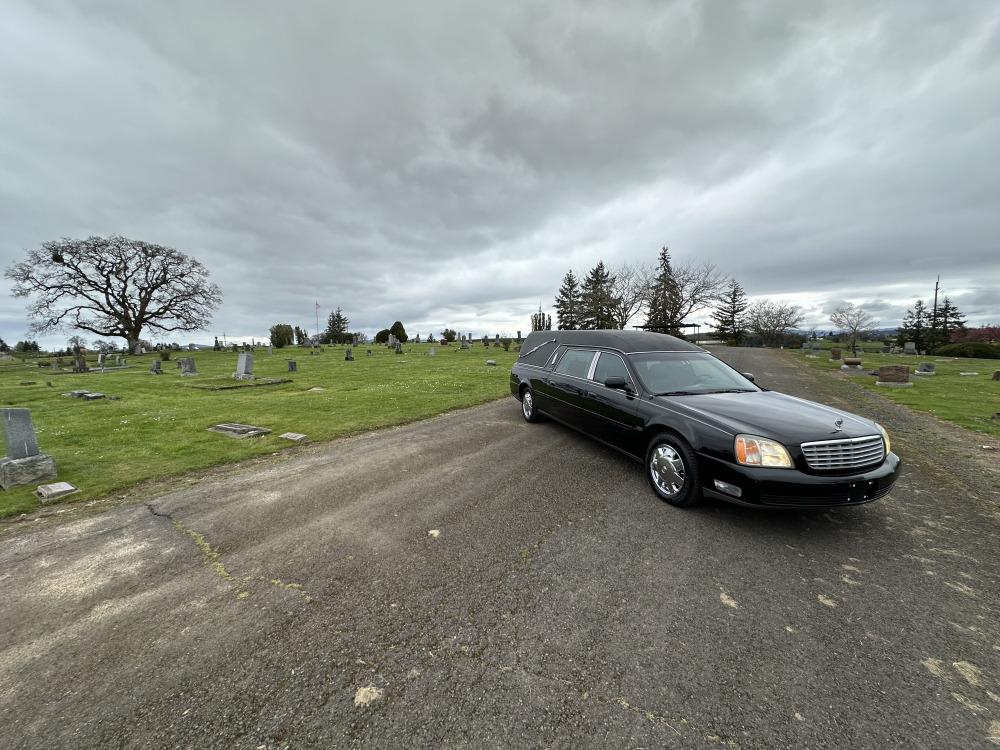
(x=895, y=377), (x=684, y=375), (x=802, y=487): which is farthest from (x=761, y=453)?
(x=895, y=377)

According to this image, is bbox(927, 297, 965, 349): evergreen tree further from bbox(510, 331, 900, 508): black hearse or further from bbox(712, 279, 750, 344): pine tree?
bbox(510, 331, 900, 508): black hearse

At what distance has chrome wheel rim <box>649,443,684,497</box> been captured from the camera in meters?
3.81

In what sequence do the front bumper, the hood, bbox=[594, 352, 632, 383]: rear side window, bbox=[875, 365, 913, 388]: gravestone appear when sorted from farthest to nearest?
bbox=[875, 365, 913, 388]: gravestone < bbox=[594, 352, 632, 383]: rear side window < the hood < the front bumper

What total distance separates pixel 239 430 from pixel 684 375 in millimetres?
7412

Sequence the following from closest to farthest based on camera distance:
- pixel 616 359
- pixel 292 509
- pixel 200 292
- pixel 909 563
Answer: pixel 909 563 < pixel 292 509 < pixel 616 359 < pixel 200 292

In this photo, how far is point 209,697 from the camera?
187 cm

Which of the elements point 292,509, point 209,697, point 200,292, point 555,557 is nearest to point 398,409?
point 292,509

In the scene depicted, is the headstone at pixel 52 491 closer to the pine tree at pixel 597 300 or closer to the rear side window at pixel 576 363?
the rear side window at pixel 576 363

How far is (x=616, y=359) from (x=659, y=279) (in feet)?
152

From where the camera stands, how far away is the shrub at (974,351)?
30.4 metres

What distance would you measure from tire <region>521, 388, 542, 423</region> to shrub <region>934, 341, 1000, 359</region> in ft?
144

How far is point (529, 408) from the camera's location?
7383 mm

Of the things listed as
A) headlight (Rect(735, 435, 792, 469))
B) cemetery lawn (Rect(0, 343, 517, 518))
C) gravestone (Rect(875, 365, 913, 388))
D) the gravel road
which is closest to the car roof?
headlight (Rect(735, 435, 792, 469))

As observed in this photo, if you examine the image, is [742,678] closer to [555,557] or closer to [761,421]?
[555,557]
